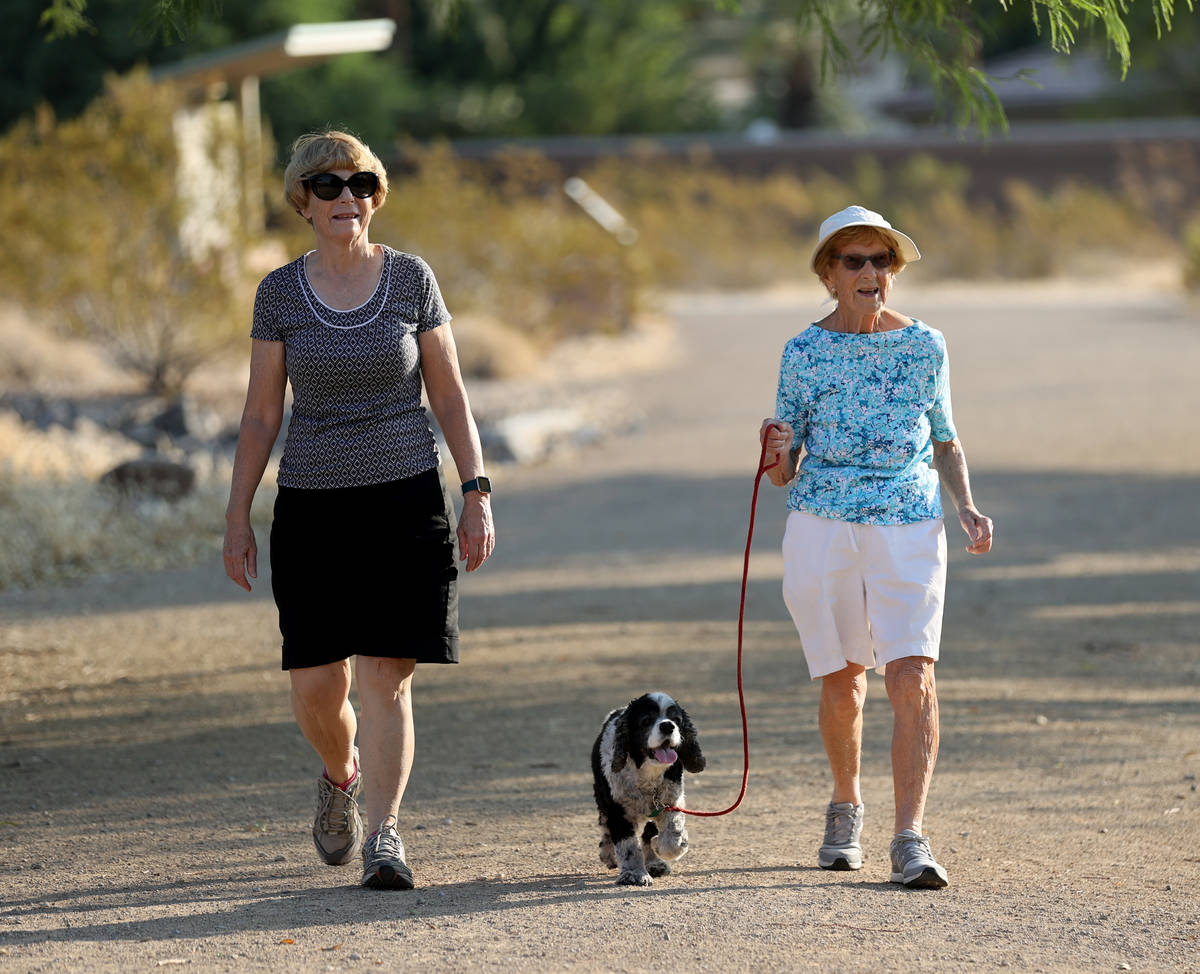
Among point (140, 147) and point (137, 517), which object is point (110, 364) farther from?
point (137, 517)

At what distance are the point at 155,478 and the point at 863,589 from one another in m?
7.14

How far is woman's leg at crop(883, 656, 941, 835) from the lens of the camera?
446 cm

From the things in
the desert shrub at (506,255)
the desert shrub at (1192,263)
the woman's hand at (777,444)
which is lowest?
the woman's hand at (777,444)

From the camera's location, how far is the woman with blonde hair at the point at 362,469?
14.3 ft

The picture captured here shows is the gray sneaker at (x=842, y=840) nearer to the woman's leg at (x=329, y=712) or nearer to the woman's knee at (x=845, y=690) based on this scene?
the woman's knee at (x=845, y=690)

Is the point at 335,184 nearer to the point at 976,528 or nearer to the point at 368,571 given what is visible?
the point at 368,571

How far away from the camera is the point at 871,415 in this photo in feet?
14.7

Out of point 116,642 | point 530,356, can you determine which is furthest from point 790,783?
point 530,356

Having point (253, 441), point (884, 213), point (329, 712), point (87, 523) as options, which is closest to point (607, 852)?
point (329, 712)

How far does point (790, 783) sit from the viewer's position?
5.73 metres

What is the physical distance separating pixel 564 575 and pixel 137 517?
2.76 meters

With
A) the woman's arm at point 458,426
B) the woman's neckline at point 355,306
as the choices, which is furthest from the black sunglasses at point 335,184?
the woman's arm at point 458,426

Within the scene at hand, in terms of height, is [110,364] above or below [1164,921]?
above

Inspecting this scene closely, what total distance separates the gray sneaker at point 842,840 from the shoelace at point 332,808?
1313 millimetres
